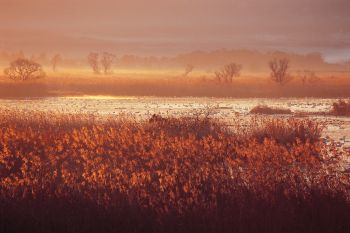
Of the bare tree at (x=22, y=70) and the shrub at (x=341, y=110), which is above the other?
the bare tree at (x=22, y=70)

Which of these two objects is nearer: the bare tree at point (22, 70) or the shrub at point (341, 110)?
the shrub at point (341, 110)

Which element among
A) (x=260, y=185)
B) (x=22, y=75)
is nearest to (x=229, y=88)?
(x=22, y=75)

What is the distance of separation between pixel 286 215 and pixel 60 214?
14.6 ft

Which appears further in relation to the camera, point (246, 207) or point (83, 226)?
point (246, 207)

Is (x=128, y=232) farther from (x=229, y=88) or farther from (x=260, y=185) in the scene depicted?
(x=229, y=88)

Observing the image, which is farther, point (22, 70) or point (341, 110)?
point (22, 70)

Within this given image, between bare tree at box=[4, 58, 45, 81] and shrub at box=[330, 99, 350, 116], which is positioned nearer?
shrub at box=[330, 99, 350, 116]

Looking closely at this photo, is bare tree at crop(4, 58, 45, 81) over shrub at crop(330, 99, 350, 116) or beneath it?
over

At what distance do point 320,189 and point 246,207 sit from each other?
5.95 ft

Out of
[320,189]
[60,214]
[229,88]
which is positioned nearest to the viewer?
[60,214]

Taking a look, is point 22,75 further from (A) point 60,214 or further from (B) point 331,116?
(A) point 60,214

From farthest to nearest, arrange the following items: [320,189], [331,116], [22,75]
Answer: [22,75] → [331,116] → [320,189]

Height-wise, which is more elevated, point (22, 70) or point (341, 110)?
point (22, 70)

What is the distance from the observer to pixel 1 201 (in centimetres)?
1175
